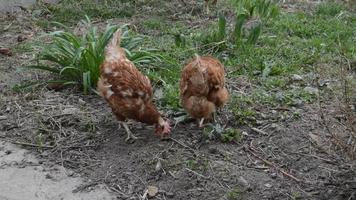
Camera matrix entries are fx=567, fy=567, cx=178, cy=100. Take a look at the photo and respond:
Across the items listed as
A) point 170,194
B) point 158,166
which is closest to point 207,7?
point 158,166

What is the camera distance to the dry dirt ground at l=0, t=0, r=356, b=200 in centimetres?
391

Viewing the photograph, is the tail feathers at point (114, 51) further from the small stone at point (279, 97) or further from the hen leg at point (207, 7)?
the hen leg at point (207, 7)

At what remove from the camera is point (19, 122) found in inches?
191

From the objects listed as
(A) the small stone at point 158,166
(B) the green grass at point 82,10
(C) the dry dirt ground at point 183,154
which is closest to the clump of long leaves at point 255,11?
(B) the green grass at point 82,10

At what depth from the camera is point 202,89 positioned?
4.38 metres

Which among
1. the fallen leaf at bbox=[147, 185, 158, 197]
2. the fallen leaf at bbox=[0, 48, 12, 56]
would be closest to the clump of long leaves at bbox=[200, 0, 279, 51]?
the fallen leaf at bbox=[0, 48, 12, 56]

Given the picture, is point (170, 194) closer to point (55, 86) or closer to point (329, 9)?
point (55, 86)

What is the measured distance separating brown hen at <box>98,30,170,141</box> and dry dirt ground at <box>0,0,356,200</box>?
0.20m

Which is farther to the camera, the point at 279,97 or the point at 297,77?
the point at 297,77

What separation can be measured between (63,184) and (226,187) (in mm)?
1165

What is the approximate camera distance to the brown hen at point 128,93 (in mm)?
4379

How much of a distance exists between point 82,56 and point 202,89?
4.50 feet

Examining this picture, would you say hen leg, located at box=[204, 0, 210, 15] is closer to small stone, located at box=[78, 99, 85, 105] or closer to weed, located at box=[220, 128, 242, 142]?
small stone, located at box=[78, 99, 85, 105]

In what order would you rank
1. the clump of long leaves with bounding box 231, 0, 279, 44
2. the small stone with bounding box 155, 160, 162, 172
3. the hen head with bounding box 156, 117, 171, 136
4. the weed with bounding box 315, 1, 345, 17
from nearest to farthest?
the small stone with bounding box 155, 160, 162, 172, the hen head with bounding box 156, 117, 171, 136, the clump of long leaves with bounding box 231, 0, 279, 44, the weed with bounding box 315, 1, 345, 17
